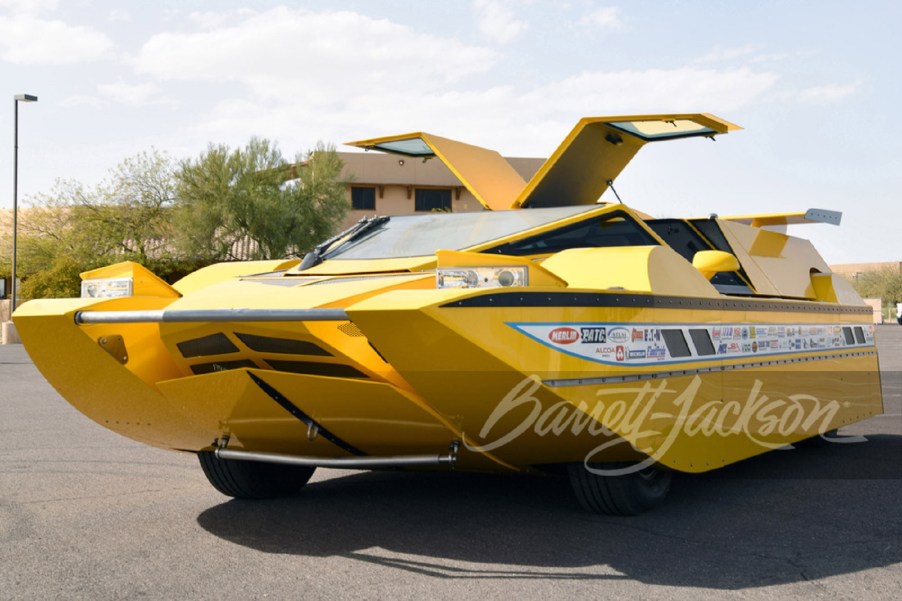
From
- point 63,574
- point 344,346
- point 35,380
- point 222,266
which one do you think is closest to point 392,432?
point 344,346

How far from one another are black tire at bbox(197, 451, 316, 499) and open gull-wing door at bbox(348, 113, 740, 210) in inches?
96.7

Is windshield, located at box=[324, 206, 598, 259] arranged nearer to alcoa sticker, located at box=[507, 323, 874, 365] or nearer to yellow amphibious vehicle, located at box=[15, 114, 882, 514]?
yellow amphibious vehicle, located at box=[15, 114, 882, 514]

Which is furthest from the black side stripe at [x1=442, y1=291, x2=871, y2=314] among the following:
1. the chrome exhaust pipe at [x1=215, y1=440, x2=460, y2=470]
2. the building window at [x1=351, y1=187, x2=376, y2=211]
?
the building window at [x1=351, y1=187, x2=376, y2=211]

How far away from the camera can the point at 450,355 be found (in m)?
4.09

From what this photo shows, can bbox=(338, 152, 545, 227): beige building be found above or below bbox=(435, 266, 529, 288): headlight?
above

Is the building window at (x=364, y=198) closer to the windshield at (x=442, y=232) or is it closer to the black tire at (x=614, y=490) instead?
the windshield at (x=442, y=232)

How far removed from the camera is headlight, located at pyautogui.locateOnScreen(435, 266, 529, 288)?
430 cm

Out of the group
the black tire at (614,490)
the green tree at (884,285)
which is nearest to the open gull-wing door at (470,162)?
the black tire at (614,490)

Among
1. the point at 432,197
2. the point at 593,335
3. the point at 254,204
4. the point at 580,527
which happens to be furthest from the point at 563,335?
the point at 432,197

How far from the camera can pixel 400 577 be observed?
4.22 metres

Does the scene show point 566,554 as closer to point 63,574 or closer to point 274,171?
point 63,574

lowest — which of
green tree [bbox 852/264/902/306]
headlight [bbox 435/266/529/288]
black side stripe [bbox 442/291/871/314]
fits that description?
green tree [bbox 852/264/902/306]

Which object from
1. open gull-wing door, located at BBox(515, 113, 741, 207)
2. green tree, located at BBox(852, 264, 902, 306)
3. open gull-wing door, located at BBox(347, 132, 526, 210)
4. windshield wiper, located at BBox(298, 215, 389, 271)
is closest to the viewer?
windshield wiper, located at BBox(298, 215, 389, 271)

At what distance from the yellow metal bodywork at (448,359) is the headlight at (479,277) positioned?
0.04 metres
